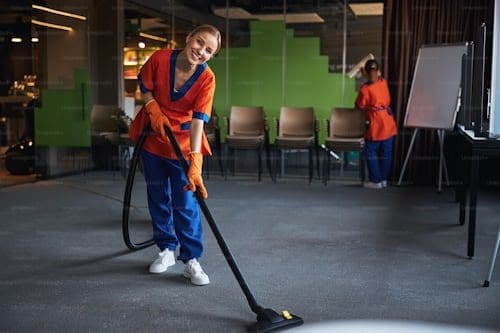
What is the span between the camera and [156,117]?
3.24m

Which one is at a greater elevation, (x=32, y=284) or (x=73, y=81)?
(x=73, y=81)

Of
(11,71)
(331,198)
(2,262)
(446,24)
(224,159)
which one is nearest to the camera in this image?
(2,262)

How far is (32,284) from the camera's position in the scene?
10.9 ft

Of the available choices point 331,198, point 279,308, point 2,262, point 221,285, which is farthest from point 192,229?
point 331,198

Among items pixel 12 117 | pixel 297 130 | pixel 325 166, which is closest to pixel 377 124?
pixel 325 166

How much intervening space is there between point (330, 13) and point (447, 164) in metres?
2.43

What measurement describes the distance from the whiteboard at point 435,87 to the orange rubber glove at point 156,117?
155 inches

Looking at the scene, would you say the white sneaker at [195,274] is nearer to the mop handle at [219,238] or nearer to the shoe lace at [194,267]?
the shoe lace at [194,267]

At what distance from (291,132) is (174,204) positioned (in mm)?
4210

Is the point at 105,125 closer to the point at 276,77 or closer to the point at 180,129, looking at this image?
the point at 276,77

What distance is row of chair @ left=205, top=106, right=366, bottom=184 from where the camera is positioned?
710 centimetres

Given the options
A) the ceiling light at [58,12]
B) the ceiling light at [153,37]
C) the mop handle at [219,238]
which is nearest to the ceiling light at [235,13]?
the ceiling light at [153,37]

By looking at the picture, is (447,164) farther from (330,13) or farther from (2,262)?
(2,262)

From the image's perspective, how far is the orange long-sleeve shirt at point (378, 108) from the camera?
22.4ft
